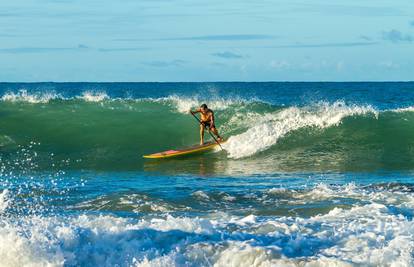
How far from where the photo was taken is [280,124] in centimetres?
2284

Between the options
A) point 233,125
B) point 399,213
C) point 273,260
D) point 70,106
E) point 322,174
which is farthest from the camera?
point 70,106

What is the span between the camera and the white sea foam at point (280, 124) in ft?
67.1

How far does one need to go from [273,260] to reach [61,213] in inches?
171

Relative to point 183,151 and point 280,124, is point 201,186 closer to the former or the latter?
point 183,151

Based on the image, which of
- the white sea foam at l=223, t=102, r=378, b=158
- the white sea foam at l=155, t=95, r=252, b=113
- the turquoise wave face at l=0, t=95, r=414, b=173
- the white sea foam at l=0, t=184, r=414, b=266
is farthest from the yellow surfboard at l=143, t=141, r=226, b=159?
the white sea foam at l=0, t=184, r=414, b=266

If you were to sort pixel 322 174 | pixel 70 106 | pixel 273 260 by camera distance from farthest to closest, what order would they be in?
pixel 70 106 → pixel 322 174 → pixel 273 260

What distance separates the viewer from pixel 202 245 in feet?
27.6

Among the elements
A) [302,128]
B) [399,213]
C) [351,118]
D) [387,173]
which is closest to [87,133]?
[302,128]

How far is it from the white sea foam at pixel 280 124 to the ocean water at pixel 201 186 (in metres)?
0.06

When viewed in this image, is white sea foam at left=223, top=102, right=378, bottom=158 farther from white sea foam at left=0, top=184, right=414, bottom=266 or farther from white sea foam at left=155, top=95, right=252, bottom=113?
white sea foam at left=0, top=184, right=414, bottom=266

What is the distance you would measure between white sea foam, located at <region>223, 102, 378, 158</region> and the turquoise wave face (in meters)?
0.03

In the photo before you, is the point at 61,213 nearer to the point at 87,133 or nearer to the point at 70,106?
the point at 87,133

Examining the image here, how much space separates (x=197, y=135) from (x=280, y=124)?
290 centimetres

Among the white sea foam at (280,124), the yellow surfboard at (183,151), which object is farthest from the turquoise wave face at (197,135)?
the yellow surfboard at (183,151)
